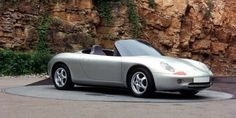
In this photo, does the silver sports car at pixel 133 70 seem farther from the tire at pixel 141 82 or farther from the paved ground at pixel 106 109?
the paved ground at pixel 106 109

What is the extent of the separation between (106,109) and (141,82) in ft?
7.01

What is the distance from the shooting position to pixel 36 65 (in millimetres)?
17594

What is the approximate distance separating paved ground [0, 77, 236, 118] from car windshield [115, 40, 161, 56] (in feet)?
6.52

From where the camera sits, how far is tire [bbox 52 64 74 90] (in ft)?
40.8

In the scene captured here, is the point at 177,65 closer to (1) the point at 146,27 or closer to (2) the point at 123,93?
(2) the point at 123,93

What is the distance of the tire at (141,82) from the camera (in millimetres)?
10641

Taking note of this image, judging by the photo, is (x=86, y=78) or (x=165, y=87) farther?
(x=86, y=78)

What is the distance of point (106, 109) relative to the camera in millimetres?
8820

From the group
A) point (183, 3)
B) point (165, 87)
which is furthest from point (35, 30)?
point (165, 87)

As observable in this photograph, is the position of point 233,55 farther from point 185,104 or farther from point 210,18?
point 185,104

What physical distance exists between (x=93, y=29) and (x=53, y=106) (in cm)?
1069

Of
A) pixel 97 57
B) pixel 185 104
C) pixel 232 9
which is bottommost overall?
pixel 185 104

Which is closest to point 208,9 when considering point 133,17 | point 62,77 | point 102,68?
point 133,17

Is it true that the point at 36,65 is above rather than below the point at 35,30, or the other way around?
below
